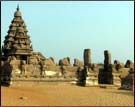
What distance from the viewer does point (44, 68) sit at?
102 ft

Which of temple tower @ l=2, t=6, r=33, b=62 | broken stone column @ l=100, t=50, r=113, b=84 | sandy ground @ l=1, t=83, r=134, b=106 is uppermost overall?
temple tower @ l=2, t=6, r=33, b=62

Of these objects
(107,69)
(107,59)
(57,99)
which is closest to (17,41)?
(107,59)

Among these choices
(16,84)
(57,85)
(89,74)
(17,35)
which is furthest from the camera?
(17,35)

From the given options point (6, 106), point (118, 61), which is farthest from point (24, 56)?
point (6, 106)

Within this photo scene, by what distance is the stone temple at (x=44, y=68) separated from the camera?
2986 cm

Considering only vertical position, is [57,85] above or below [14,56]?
below

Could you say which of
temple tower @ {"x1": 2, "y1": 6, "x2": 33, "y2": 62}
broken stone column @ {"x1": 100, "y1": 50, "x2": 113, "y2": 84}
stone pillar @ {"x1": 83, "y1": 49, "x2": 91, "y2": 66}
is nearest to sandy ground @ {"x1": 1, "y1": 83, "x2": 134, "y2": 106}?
temple tower @ {"x1": 2, "y1": 6, "x2": 33, "y2": 62}

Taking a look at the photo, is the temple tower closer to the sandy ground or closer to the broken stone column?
the broken stone column

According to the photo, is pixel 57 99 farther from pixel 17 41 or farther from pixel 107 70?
pixel 107 70

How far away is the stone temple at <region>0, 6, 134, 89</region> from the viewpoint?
2986 centimetres

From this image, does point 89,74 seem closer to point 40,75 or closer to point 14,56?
point 40,75

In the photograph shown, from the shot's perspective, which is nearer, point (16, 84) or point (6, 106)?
point (6, 106)

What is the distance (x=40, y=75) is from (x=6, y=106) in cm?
1650

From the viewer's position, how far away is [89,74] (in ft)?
106
